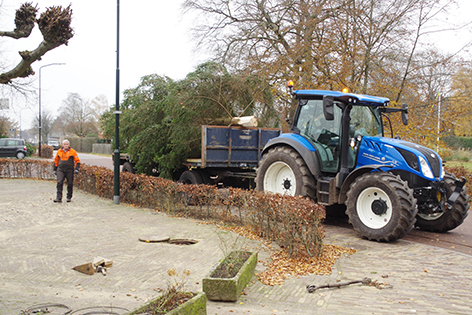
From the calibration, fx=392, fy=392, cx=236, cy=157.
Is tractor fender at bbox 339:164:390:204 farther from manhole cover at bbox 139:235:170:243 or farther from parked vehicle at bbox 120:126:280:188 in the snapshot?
manhole cover at bbox 139:235:170:243

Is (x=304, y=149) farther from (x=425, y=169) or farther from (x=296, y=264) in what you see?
(x=296, y=264)

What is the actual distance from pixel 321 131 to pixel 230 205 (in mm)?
2600

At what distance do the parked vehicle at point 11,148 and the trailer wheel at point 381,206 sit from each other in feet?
102

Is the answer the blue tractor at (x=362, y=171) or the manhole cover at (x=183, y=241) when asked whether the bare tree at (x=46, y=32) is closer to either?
the manhole cover at (x=183, y=241)

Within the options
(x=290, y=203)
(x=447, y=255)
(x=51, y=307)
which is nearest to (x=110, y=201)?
(x=290, y=203)

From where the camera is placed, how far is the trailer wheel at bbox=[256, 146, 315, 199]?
844 cm

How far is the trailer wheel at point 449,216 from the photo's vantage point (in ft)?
25.1

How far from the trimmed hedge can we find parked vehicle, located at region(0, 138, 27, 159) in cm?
2107

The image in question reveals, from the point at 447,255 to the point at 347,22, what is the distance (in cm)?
903

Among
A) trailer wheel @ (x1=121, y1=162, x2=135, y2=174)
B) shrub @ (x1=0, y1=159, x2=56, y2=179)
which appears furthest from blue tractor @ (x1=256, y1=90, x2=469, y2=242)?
shrub @ (x1=0, y1=159, x2=56, y2=179)

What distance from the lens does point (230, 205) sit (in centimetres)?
856

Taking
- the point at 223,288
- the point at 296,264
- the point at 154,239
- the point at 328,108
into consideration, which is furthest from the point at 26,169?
the point at 223,288

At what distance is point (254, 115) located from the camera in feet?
39.5

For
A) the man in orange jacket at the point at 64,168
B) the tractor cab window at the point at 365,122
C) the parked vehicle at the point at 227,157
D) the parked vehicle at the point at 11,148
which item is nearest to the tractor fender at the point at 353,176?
the tractor cab window at the point at 365,122
